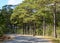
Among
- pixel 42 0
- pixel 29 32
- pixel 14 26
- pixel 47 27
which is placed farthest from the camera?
pixel 14 26

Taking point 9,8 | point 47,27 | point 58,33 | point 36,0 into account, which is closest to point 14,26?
point 9,8

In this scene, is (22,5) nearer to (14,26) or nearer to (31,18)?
(31,18)

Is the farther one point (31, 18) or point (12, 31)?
point (12, 31)

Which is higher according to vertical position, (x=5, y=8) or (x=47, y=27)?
(x=5, y=8)

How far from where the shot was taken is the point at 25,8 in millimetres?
41656

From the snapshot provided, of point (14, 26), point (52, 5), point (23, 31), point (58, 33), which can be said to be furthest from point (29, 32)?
point (52, 5)

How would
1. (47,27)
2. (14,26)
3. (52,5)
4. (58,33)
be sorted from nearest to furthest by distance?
(52,5) → (58,33) → (47,27) → (14,26)

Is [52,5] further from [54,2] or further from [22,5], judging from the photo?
[22,5]

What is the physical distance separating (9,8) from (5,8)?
1.36 meters

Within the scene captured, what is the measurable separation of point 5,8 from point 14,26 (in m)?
6.45

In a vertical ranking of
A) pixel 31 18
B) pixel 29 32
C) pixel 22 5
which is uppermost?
pixel 22 5

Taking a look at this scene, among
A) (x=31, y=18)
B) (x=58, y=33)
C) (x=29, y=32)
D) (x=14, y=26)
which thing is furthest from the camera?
(x=14, y=26)

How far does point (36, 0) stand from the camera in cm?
2659

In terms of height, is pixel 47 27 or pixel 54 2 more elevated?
pixel 54 2
